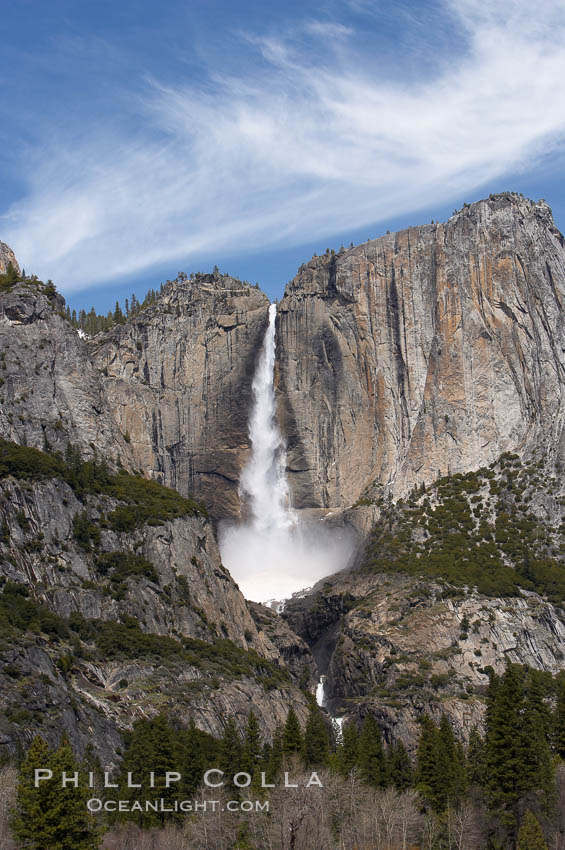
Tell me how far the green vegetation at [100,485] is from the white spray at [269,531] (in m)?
28.3

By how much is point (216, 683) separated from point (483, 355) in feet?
215

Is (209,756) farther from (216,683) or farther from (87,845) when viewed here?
(87,845)

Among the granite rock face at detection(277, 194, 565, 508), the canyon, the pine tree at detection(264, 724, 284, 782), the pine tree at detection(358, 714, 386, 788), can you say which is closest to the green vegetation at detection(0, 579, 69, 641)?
the canyon

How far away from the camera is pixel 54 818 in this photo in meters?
62.4

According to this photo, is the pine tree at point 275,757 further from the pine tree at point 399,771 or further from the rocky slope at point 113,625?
the rocky slope at point 113,625

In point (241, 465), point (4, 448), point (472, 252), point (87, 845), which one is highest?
point (472, 252)

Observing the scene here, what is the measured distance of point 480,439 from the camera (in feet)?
525

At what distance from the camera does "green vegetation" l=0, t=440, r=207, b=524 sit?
124m

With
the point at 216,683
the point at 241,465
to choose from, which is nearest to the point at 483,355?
the point at 241,465

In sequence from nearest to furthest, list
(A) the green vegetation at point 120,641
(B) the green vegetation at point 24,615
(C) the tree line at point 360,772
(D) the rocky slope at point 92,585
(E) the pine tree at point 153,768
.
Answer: (C) the tree line at point 360,772
(E) the pine tree at point 153,768
(D) the rocky slope at point 92,585
(B) the green vegetation at point 24,615
(A) the green vegetation at point 120,641

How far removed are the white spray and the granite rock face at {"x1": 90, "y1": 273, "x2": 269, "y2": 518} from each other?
5.44 feet

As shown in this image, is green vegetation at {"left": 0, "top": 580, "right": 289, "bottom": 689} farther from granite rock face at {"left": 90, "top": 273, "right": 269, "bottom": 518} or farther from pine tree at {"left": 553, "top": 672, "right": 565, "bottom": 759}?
granite rock face at {"left": 90, "top": 273, "right": 269, "bottom": 518}

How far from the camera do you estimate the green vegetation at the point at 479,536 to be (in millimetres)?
140875

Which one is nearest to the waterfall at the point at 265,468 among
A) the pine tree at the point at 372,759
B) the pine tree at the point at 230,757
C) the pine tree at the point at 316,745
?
the pine tree at the point at 372,759
